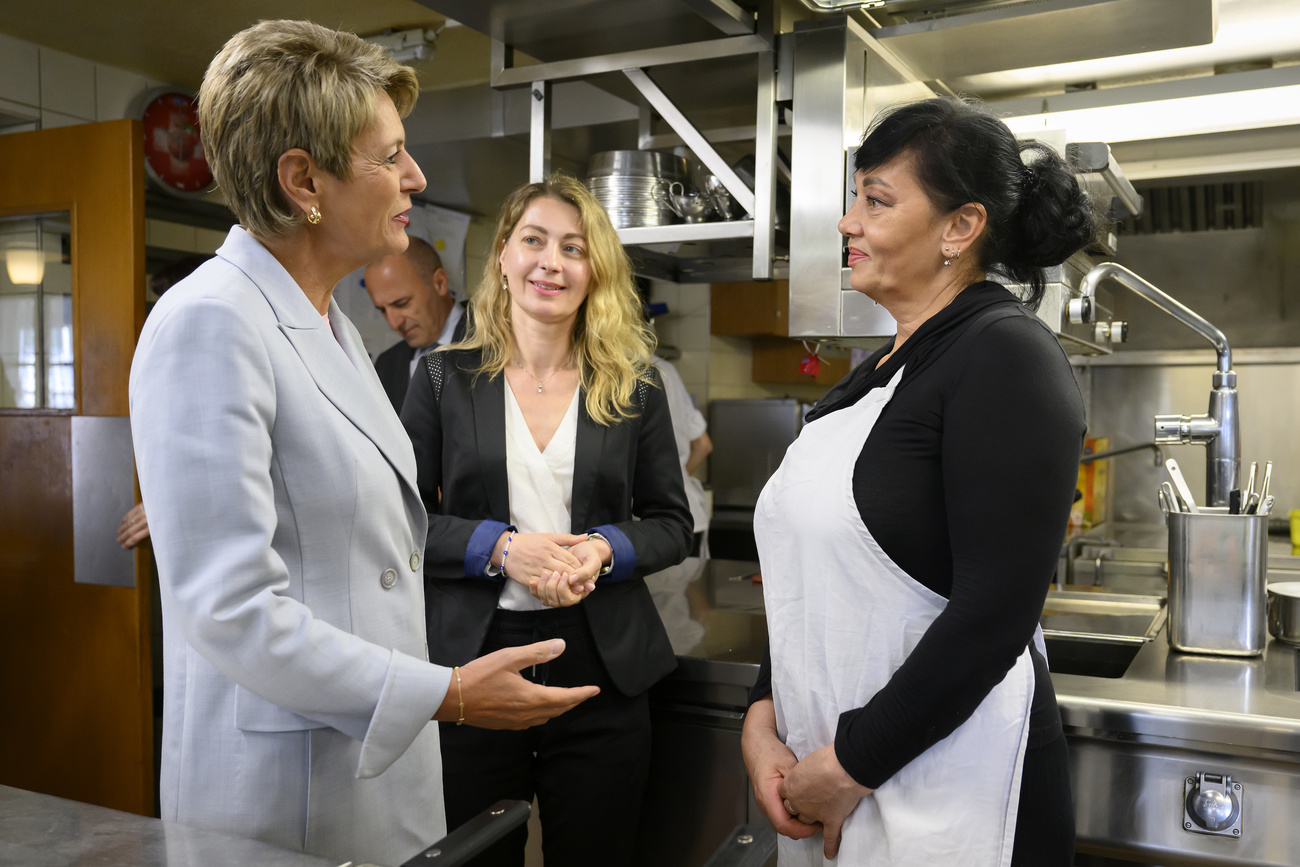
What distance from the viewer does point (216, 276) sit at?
104cm

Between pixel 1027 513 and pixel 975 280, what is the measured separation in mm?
356

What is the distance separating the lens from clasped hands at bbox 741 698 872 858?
122 cm

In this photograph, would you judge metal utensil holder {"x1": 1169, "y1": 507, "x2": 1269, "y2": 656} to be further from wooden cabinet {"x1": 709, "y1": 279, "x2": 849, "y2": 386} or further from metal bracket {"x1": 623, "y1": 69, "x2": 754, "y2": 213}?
wooden cabinet {"x1": 709, "y1": 279, "x2": 849, "y2": 386}

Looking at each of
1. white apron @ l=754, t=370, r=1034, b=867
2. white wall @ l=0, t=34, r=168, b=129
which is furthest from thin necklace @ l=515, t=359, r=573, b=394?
white wall @ l=0, t=34, r=168, b=129

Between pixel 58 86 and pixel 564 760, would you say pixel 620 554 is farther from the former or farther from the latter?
pixel 58 86

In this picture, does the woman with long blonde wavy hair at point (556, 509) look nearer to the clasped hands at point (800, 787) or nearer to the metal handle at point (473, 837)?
the clasped hands at point (800, 787)

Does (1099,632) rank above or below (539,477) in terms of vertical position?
below

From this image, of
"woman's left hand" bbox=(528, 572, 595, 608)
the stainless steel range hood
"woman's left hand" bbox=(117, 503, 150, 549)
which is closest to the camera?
"woman's left hand" bbox=(528, 572, 595, 608)

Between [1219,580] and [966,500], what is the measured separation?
991mm

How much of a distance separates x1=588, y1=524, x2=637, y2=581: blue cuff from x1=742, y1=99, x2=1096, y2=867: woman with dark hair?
15.9 inches

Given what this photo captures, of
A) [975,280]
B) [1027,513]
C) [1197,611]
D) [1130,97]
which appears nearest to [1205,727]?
[1197,611]

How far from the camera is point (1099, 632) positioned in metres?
2.04

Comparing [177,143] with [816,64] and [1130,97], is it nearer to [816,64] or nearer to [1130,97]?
[816,64]

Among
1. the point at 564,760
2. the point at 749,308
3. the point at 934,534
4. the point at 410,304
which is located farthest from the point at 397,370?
the point at 749,308
